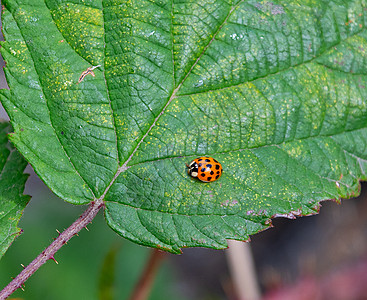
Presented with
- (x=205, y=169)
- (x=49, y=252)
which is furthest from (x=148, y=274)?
(x=205, y=169)

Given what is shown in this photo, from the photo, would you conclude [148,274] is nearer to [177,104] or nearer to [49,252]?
[49,252]

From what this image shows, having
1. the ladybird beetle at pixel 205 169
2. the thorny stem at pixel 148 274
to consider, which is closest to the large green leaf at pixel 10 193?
the ladybird beetle at pixel 205 169

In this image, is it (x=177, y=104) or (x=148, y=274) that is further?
(x=148, y=274)

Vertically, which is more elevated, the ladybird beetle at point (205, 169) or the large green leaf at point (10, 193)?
the ladybird beetle at point (205, 169)

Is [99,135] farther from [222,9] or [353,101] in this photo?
[353,101]

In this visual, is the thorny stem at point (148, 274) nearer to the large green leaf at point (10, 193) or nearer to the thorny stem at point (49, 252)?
the thorny stem at point (49, 252)

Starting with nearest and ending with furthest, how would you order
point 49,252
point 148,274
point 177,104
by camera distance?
point 49,252, point 177,104, point 148,274

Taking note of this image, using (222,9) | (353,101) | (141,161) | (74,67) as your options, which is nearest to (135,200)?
(141,161)
